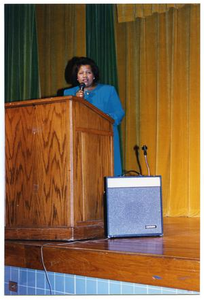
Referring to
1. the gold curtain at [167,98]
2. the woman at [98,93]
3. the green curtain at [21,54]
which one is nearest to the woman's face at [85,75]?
the woman at [98,93]

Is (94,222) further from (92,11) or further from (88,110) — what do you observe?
(92,11)

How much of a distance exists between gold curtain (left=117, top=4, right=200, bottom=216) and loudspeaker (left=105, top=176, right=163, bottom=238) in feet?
5.65

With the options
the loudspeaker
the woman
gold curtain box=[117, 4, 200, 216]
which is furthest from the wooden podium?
gold curtain box=[117, 4, 200, 216]

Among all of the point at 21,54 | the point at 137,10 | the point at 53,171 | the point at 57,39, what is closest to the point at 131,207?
the point at 53,171

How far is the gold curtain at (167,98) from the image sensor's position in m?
3.79

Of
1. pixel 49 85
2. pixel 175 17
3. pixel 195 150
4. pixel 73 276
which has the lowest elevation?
pixel 73 276

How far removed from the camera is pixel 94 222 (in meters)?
2.09

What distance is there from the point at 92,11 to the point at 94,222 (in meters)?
2.90

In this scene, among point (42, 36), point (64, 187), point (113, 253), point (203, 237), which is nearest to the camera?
point (203, 237)

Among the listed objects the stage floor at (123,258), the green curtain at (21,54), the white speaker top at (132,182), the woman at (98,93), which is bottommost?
the stage floor at (123,258)

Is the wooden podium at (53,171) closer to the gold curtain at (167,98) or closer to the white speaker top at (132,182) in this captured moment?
the white speaker top at (132,182)

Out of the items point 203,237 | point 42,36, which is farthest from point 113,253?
point 42,36

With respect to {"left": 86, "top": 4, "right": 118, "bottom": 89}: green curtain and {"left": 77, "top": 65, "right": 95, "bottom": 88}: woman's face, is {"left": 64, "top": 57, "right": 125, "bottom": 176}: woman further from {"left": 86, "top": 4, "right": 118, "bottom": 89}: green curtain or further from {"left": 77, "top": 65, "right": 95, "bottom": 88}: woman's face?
{"left": 86, "top": 4, "right": 118, "bottom": 89}: green curtain

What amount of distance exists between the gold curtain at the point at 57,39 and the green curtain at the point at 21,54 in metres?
0.09
